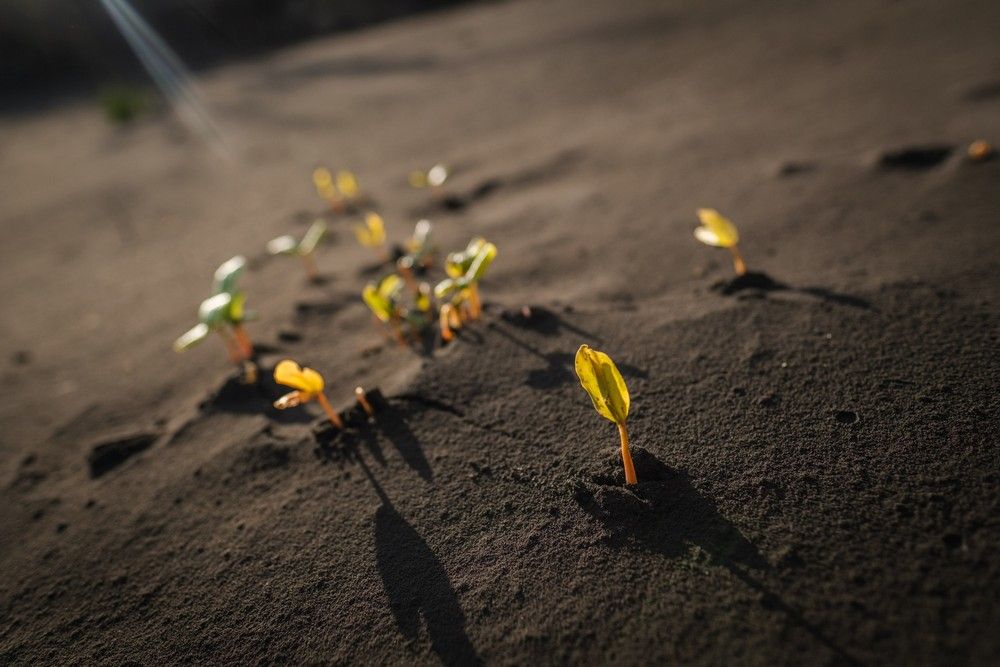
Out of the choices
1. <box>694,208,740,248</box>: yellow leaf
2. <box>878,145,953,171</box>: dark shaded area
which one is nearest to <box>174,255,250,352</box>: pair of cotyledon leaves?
<box>694,208,740,248</box>: yellow leaf

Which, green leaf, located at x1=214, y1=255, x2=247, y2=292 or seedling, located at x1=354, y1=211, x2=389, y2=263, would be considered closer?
green leaf, located at x1=214, y1=255, x2=247, y2=292

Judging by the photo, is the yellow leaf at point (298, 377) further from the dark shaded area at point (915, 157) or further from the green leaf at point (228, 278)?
the dark shaded area at point (915, 157)

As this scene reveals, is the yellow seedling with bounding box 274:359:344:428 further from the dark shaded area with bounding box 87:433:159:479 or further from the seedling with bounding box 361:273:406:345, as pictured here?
the dark shaded area with bounding box 87:433:159:479

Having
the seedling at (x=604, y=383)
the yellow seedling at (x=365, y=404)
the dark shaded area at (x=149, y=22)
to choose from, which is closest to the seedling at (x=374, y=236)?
the yellow seedling at (x=365, y=404)

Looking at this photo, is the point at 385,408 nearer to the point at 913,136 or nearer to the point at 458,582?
the point at 458,582

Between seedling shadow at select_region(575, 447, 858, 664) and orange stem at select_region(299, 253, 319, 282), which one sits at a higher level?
orange stem at select_region(299, 253, 319, 282)

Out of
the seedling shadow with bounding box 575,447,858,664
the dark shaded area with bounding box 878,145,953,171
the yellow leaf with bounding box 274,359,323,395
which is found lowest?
the seedling shadow with bounding box 575,447,858,664

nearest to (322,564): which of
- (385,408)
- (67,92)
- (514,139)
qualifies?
(385,408)
